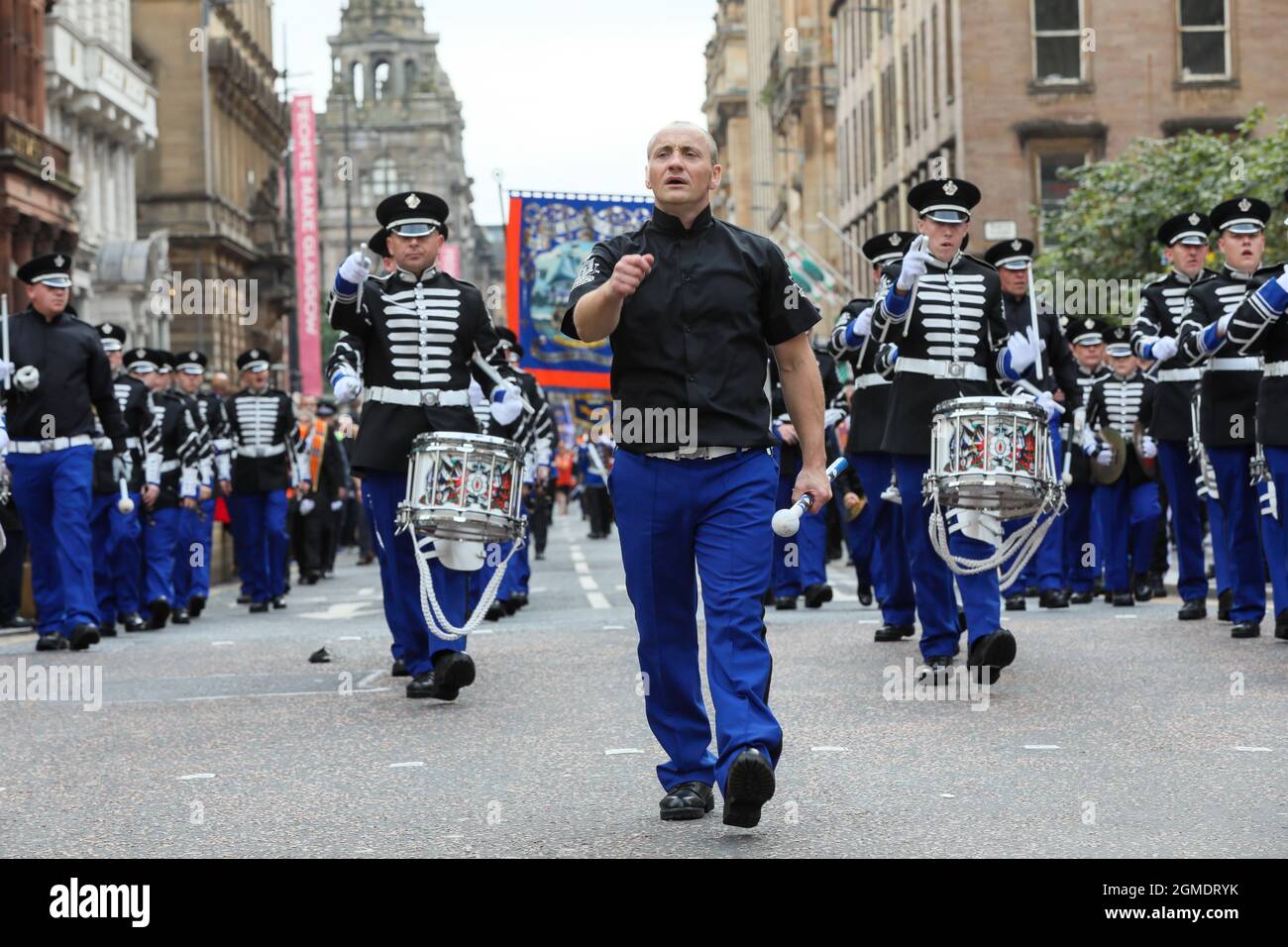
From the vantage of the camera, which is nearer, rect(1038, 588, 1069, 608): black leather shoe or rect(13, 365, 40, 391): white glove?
rect(13, 365, 40, 391): white glove

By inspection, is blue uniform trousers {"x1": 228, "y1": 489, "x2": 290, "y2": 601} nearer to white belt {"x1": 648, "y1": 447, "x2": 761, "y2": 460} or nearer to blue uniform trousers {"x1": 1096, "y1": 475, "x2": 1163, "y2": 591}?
blue uniform trousers {"x1": 1096, "y1": 475, "x2": 1163, "y2": 591}

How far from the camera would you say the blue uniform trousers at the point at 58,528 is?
14.5m

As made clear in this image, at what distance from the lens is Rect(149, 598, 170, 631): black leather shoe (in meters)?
17.3

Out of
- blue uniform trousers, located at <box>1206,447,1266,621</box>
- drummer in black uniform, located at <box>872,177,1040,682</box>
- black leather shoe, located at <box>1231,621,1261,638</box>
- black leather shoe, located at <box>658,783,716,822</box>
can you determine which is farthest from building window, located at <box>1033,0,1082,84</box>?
black leather shoe, located at <box>658,783,716,822</box>

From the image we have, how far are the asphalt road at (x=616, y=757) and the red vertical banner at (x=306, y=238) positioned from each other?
203 feet

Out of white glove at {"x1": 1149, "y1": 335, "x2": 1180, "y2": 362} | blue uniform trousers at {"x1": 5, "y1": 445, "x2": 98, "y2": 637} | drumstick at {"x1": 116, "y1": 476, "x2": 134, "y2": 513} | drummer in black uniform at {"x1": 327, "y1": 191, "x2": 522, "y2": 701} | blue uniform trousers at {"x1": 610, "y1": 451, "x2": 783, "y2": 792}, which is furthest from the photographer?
drumstick at {"x1": 116, "y1": 476, "x2": 134, "y2": 513}

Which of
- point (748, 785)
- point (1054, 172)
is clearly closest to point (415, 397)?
point (748, 785)

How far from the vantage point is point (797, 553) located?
1698 centimetres

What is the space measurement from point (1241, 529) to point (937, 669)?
3.08 m

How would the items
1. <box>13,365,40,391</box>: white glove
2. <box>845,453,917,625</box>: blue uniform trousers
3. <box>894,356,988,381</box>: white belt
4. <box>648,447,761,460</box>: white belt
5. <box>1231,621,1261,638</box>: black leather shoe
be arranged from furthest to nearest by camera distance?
<box>13,365,40,391</box>: white glove → <box>845,453,917,625</box>: blue uniform trousers → <box>1231,621,1261,638</box>: black leather shoe → <box>894,356,988,381</box>: white belt → <box>648,447,761,460</box>: white belt

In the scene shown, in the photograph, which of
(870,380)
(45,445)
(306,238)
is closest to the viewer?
(45,445)

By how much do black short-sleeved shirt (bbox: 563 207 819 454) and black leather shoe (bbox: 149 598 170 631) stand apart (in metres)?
10.5

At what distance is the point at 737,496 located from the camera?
24.1ft

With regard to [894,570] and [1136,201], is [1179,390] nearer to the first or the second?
[894,570]
